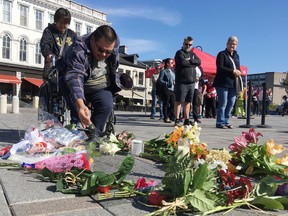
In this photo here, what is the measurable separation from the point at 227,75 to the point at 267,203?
580cm

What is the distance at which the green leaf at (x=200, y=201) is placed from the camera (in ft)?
5.20

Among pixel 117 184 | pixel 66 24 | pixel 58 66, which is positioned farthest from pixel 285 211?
pixel 66 24

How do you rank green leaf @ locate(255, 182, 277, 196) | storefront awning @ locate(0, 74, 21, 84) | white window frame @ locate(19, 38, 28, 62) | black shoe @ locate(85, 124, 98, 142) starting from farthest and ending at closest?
A: 1. white window frame @ locate(19, 38, 28, 62)
2. storefront awning @ locate(0, 74, 21, 84)
3. black shoe @ locate(85, 124, 98, 142)
4. green leaf @ locate(255, 182, 277, 196)

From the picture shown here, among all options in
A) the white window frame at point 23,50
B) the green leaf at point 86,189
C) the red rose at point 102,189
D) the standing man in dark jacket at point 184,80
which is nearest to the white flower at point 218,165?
the red rose at point 102,189

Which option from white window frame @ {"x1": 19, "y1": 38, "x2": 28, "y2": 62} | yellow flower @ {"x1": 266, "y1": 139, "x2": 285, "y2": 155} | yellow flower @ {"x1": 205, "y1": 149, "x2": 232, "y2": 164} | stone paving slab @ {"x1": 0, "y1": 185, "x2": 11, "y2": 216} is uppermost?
white window frame @ {"x1": 19, "y1": 38, "x2": 28, "y2": 62}

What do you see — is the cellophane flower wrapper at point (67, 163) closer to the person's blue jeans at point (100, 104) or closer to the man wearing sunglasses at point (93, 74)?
the man wearing sunglasses at point (93, 74)

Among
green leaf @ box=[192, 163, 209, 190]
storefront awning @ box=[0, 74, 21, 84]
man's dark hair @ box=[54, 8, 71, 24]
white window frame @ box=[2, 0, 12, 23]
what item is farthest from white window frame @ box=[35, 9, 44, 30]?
green leaf @ box=[192, 163, 209, 190]

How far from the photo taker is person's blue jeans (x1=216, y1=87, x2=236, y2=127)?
7277 mm

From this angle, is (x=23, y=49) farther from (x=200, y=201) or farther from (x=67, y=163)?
(x=200, y=201)

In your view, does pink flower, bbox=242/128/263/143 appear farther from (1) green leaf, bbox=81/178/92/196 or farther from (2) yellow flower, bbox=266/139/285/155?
(1) green leaf, bbox=81/178/92/196

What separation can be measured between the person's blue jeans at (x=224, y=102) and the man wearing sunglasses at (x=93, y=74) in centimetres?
370

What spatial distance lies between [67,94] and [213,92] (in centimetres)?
1069

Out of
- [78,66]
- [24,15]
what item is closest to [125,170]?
[78,66]

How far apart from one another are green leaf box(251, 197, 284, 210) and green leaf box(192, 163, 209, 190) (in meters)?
0.32
